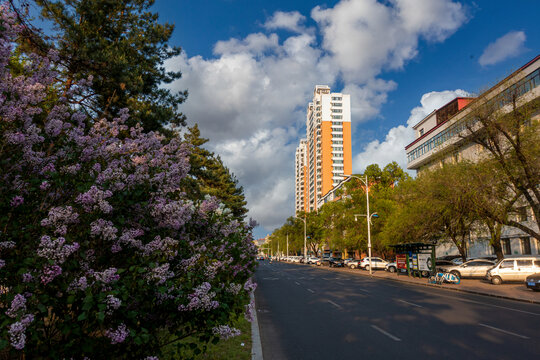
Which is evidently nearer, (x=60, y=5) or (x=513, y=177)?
(x=60, y=5)

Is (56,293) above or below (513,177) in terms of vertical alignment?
below

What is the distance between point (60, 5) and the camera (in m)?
12.9

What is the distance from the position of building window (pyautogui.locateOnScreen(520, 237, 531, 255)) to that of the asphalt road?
32220 millimetres

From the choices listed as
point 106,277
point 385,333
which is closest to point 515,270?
point 385,333

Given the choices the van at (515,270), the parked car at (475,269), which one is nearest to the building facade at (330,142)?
the parked car at (475,269)

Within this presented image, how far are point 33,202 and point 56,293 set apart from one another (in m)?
1.24

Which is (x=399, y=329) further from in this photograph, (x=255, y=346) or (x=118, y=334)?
(x=118, y=334)

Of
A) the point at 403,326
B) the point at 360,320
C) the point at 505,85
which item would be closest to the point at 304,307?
the point at 360,320

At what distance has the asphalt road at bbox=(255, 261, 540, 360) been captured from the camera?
283 inches

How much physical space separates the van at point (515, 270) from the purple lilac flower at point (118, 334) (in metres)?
27.1

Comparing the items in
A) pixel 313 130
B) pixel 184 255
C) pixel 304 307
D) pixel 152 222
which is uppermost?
pixel 313 130

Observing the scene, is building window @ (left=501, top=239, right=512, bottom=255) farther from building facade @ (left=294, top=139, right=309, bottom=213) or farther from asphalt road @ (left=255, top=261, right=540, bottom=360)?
building facade @ (left=294, top=139, right=309, bottom=213)

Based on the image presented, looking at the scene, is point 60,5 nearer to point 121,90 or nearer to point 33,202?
point 121,90

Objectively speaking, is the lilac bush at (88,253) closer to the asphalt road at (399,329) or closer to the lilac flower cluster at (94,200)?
the lilac flower cluster at (94,200)
